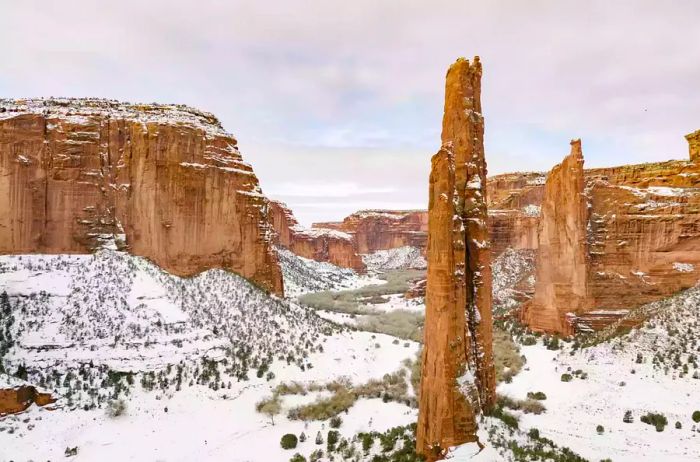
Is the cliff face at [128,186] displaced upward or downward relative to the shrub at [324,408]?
upward

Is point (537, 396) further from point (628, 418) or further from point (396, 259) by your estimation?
point (396, 259)

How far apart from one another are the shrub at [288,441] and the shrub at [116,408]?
23.7 ft

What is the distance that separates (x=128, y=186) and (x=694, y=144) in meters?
45.0

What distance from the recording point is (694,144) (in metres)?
40.4

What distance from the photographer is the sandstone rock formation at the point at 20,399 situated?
18.5m

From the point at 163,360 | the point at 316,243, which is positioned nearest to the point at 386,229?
the point at 316,243

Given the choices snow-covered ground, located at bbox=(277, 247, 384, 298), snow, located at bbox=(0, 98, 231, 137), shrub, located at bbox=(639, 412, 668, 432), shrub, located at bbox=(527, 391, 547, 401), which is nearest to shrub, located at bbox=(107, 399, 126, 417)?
shrub, located at bbox=(527, 391, 547, 401)

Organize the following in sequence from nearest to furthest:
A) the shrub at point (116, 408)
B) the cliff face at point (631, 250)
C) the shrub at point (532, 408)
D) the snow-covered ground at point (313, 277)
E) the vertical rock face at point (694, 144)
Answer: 1. the shrub at point (116, 408)
2. the shrub at point (532, 408)
3. the cliff face at point (631, 250)
4. the vertical rock face at point (694, 144)
5. the snow-covered ground at point (313, 277)

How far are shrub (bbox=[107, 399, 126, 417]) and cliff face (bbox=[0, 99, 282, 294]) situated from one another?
44.0 feet

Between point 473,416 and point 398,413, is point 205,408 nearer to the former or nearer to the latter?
point 398,413

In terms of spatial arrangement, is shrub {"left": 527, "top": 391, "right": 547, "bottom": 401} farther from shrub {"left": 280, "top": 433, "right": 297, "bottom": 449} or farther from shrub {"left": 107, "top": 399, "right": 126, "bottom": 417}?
shrub {"left": 107, "top": 399, "right": 126, "bottom": 417}

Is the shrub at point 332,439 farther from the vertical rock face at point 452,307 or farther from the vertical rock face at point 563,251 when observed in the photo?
the vertical rock face at point 563,251

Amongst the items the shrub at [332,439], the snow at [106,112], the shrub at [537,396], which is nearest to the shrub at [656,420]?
the shrub at [537,396]

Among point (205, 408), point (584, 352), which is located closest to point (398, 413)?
point (205, 408)
